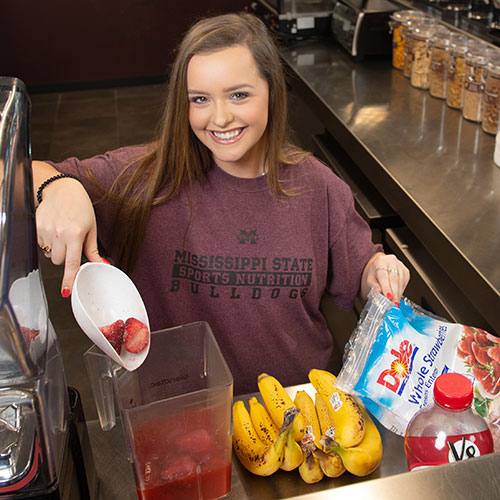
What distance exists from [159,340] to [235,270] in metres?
0.50

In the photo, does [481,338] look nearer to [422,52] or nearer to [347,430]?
[347,430]

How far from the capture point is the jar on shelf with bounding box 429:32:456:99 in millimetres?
2389

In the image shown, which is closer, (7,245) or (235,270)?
(7,245)

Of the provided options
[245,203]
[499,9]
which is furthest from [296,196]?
[499,9]

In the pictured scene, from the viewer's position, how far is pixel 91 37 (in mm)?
5617

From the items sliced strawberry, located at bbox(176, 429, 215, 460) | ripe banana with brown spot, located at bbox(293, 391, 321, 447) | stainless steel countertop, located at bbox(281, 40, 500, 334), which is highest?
sliced strawberry, located at bbox(176, 429, 215, 460)

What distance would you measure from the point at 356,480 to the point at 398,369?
0.17m

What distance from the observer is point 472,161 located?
1982 mm

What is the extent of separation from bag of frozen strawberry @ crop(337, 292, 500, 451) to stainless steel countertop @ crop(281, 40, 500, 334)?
435 mm

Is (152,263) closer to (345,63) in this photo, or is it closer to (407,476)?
(407,476)

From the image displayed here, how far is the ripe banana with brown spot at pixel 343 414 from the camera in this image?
0.94 m

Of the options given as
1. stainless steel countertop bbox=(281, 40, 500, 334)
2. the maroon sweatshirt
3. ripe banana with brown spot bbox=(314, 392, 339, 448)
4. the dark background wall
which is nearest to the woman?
the maroon sweatshirt

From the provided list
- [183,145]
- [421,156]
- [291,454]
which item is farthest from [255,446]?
[421,156]

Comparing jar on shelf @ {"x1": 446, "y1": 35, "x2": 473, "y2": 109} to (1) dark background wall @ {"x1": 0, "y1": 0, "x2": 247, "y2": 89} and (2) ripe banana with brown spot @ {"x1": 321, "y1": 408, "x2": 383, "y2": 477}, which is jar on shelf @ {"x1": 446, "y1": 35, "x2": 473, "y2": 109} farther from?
(1) dark background wall @ {"x1": 0, "y1": 0, "x2": 247, "y2": 89}
